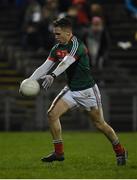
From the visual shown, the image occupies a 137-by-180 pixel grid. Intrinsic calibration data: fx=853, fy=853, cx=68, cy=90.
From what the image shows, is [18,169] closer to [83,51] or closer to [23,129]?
[83,51]

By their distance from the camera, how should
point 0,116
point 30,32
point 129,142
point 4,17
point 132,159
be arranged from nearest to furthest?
point 132,159
point 129,142
point 0,116
point 30,32
point 4,17

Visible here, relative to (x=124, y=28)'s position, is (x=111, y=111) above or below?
below

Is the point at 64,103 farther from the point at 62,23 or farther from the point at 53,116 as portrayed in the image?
the point at 62,23

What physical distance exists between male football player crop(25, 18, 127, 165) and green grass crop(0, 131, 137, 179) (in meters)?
0.47

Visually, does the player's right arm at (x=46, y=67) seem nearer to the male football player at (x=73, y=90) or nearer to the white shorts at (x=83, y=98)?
the male football player at (x=73, y=90)

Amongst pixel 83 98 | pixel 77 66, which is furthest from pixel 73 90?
pixel 77 66

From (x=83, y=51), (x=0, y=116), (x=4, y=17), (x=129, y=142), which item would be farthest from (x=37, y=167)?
(x=4, y=17)

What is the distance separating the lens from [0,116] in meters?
24.1

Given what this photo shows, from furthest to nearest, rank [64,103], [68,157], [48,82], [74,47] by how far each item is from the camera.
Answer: [68,157] → [64,103] → [74,47] → [48,82]

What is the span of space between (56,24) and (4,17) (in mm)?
14814

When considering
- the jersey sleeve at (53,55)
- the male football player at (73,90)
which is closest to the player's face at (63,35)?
the male football player at (73,90)

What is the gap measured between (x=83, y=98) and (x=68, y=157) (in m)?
2.04

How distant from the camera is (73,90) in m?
13.9

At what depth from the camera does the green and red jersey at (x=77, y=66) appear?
13703mm
